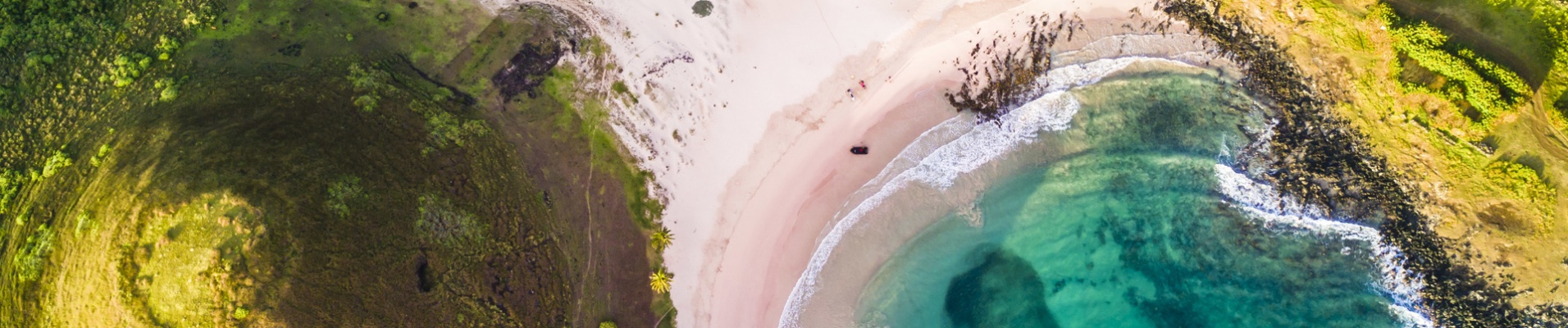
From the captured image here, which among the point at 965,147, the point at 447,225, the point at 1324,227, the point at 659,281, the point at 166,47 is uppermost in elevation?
the point at 1324,227

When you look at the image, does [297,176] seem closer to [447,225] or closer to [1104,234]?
[447,225]

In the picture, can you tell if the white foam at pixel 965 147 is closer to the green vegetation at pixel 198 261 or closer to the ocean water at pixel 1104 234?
the ocean water at pixel 1104 234

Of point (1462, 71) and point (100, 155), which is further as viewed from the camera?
point (1462, 71)

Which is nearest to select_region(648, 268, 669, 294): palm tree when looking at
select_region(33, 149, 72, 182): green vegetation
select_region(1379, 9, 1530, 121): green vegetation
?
select_region(33, 149, 72, 182): green vegetation

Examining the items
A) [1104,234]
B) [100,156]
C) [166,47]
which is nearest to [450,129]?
[166,47]

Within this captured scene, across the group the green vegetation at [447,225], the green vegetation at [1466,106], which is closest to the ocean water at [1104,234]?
the green vegetation at [1466,106]

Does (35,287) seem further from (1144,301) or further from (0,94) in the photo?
(1144,301)

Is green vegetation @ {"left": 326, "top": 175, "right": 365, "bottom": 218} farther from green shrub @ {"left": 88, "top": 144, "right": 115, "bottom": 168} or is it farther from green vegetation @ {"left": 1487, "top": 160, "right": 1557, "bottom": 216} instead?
green vegetation @ {"left": 1487, "top": 160, "right": 1557, "bottom": 216}
